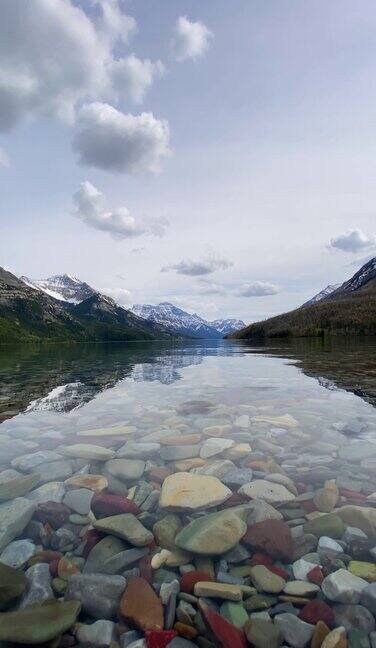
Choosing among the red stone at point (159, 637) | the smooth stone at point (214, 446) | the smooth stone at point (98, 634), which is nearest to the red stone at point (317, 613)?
the red stone at point (159, 637)

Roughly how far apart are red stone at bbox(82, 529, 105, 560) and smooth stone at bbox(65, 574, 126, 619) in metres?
0.49

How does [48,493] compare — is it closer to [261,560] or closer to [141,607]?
[141,607]

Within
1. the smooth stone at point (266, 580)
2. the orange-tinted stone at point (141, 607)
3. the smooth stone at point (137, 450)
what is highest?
→ the smooth stone at point (137, 450)

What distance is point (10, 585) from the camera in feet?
13.5

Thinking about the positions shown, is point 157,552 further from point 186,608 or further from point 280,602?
point 280,602

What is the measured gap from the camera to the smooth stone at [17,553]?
461 centimetres

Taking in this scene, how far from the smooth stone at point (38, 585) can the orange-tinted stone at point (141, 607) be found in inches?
33.6

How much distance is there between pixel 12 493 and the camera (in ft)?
21.2

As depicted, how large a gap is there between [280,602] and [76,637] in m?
2.09

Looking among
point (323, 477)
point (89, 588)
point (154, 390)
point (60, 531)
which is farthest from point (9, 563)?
point (154, 390)

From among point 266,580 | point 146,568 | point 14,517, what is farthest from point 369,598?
point 14,517

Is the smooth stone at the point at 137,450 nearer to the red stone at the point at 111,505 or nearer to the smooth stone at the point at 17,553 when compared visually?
the red stone at the point at 111,505

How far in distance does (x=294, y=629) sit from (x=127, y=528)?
2491 mm

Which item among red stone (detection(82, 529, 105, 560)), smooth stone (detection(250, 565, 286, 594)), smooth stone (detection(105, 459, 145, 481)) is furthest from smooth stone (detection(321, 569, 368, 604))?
smooth stone (detection(105, 459, 145, 481))
